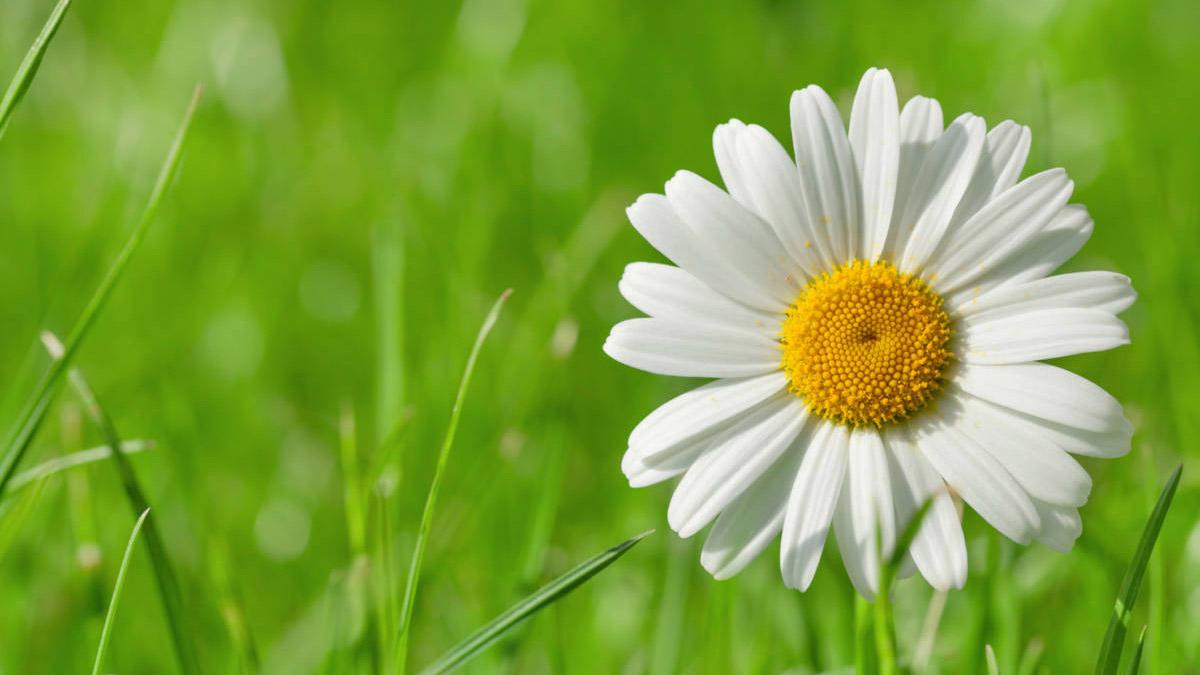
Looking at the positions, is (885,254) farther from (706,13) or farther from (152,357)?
(706,13)

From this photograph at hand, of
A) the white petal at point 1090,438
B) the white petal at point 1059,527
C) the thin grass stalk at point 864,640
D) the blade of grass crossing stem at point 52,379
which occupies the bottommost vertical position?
the thin grass stalk at point 864,640

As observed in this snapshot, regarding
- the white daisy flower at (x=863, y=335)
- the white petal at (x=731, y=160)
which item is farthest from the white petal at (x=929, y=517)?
the white petal at (x=731, y=160)

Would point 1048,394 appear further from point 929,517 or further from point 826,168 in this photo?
point 826,168

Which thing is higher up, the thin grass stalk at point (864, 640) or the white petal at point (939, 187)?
the white petal at point (939, 187)

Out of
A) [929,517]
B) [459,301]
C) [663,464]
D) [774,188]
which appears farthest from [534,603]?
[459,301]

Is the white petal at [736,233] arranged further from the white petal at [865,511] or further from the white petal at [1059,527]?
the white petal at [1059,527]

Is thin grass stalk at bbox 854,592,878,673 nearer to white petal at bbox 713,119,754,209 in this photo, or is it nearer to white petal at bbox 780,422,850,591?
white petal at bbox 780,422,850,591

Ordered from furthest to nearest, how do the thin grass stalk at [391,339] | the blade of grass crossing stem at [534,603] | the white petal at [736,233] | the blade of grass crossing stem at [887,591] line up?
the thin grass stalk at [391,339], the white petal at [736,233], the blade of grass crossing stem at [534,603], the blade of grass crossing stem at [887,591]
